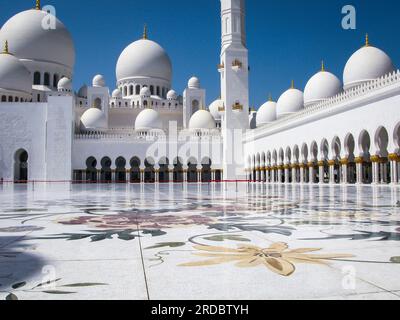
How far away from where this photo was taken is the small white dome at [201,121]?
27.4 m

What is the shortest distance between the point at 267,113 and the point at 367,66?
1107 centimetres

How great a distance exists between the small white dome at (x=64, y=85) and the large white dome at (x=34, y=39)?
1.65m

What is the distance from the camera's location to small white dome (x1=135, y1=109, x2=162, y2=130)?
2677 centimetres

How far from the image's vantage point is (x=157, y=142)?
25953 millimetres

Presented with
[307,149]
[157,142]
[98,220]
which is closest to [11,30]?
[157,142]

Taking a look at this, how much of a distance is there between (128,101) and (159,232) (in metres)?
27.7

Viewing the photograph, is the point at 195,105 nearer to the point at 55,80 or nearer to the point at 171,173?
the point at 171,173

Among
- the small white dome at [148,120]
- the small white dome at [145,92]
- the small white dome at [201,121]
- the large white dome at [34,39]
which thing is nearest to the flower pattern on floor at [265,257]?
the small white dome at [148,120]

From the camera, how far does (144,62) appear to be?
30.2 m

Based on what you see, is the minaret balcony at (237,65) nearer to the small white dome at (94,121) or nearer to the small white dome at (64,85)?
the small white dome at (94,121)

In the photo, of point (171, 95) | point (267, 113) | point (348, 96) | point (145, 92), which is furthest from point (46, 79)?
point (348, 96)

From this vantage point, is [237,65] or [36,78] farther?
[36,78]

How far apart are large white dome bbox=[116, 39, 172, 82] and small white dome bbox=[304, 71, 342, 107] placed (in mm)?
13003

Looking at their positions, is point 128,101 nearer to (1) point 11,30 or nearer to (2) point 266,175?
(1) point 11,30
